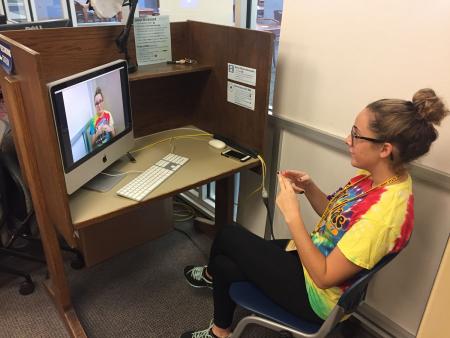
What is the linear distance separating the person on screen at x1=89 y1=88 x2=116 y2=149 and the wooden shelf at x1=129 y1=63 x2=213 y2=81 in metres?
0.20

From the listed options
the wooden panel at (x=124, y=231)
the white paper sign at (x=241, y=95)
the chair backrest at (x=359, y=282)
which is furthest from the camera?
the wooden panel at (x=124, y=231)

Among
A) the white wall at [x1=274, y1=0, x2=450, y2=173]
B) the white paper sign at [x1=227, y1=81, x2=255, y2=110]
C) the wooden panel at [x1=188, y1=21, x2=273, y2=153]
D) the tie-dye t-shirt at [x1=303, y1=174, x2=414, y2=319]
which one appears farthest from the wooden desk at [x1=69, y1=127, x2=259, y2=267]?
the tie-dye t-shirt at [x1=303, y1=174, x2=414, y2=319]

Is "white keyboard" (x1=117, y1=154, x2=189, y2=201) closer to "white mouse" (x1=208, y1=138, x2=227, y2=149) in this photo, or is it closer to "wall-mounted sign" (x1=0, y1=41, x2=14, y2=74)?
"white mouse" (x1=208, y1=138, x2=227, y2=149)

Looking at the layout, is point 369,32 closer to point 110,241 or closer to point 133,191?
point 133,191

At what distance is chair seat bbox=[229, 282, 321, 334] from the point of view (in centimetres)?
121

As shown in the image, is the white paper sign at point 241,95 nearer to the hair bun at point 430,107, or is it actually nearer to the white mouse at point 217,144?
the white mouse at point 217,144

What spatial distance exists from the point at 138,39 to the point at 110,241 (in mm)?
1034

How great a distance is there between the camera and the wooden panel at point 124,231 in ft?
6.43

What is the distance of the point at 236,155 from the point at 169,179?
36 cm

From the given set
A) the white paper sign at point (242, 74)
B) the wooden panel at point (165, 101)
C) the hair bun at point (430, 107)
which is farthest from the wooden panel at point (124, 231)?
the hair bun at point (430, 107)

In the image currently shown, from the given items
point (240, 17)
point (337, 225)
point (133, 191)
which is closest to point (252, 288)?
point (337, 225)

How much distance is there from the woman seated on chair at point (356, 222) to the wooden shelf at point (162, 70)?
0.70 meters

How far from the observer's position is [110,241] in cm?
204

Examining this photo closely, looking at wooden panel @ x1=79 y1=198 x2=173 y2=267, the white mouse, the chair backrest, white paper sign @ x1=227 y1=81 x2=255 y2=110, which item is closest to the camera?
the chair backrest
